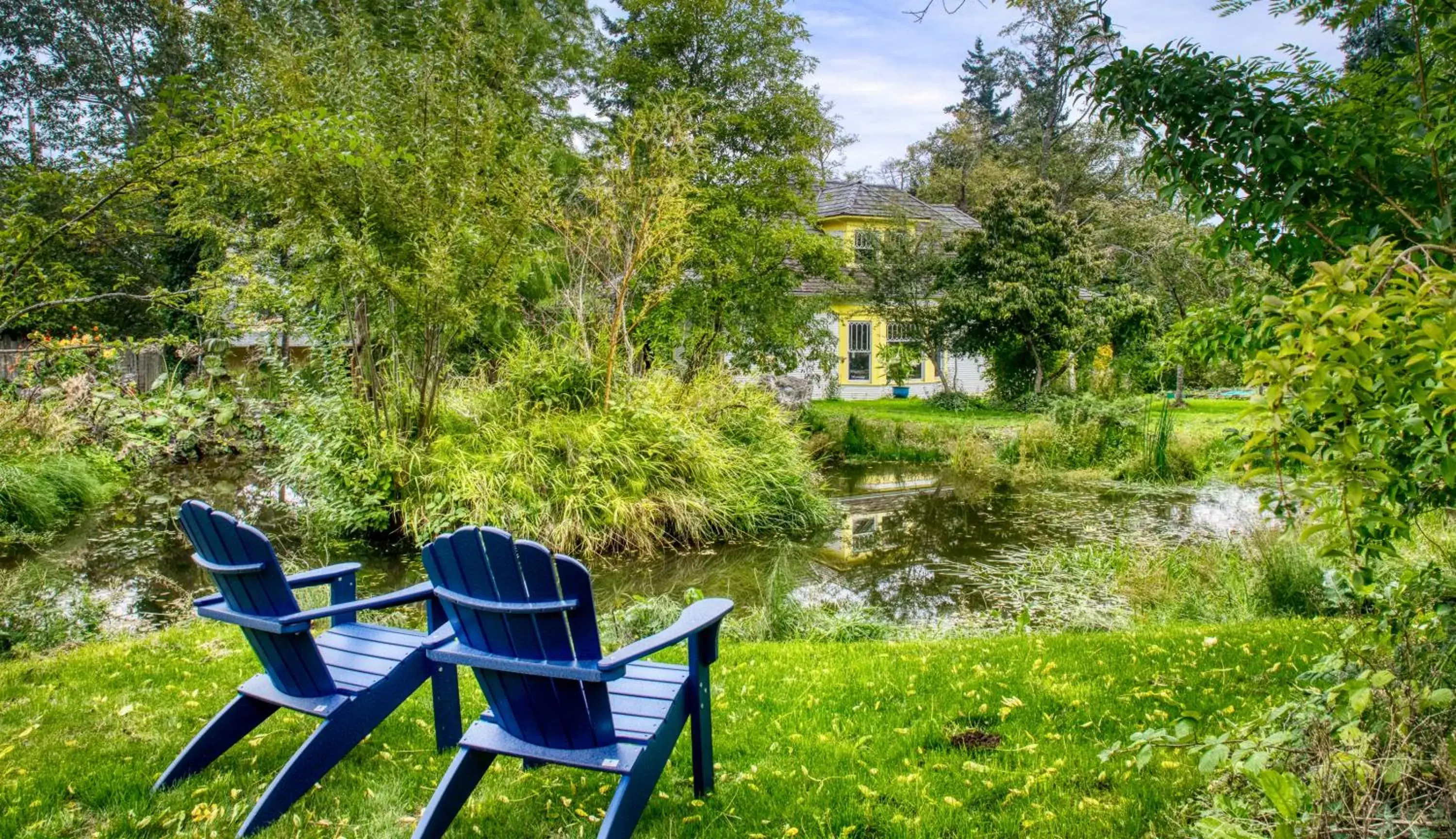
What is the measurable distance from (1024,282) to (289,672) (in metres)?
15.6

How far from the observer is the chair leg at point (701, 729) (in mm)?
2535

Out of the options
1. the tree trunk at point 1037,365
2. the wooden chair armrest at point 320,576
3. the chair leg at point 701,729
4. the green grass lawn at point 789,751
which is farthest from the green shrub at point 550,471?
the tree trunk at point 1037,365

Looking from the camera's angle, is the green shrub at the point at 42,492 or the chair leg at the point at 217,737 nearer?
the chair leg at the point at 217,737

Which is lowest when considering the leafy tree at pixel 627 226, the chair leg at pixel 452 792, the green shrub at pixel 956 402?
the chair leg at pixel 452 792

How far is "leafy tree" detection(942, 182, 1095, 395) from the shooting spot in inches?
624

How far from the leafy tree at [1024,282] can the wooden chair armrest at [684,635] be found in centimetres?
1437

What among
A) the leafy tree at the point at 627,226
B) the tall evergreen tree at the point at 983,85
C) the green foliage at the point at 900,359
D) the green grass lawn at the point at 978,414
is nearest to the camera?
the leafy tree at the point at 627,226

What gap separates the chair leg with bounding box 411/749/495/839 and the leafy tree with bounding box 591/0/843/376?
11.1 meters

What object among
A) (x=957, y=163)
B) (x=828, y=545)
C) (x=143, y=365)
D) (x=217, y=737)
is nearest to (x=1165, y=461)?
(x=828, y=545)

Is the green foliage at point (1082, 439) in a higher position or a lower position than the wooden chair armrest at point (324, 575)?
lower

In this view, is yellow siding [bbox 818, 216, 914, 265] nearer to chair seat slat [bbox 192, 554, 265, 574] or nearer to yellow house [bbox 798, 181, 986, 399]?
yellow house [bbox 798, 181, 986, 399]

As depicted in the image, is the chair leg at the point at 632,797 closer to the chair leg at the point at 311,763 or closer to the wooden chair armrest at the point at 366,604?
the wooden chair armrest at the point at 366,604

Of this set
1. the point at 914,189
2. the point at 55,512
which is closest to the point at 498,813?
the point at 55,512

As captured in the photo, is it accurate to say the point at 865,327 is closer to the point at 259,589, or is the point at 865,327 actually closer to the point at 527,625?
the point at 259,589
